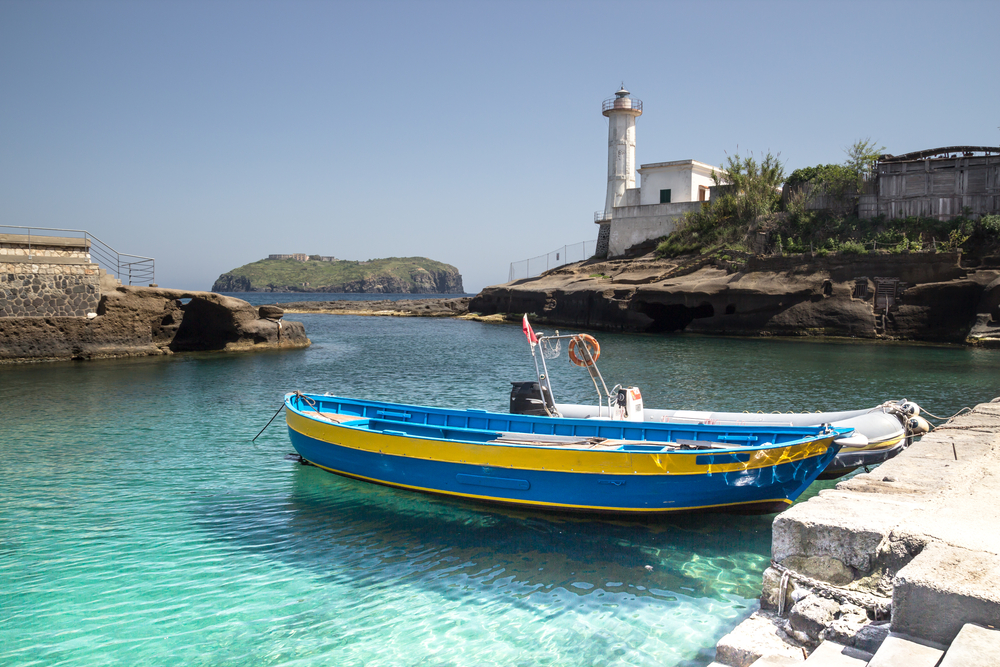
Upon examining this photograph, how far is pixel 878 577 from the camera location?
4.51 metres

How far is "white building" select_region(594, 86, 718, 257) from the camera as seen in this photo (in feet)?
167

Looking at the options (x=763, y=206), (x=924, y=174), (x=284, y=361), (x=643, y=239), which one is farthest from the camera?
(x=643, y=239)

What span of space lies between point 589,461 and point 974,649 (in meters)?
5.30

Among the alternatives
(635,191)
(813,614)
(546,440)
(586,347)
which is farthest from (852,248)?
(813,614)

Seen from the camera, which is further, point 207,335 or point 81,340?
point 207,335

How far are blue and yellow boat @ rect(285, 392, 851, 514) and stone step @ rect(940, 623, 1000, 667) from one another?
4.71 m

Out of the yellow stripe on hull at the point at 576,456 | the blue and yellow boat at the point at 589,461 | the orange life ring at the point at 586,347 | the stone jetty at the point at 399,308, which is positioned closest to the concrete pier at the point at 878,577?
the yellow stripe on hull at the point at 576,456

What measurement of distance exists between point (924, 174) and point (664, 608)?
38.3 metres

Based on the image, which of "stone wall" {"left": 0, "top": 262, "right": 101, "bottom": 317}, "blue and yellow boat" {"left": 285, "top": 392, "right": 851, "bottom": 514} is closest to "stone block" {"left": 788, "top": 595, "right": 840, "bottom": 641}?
"blue and yellow boat" {"left": 285, "top": 392, "right": 851, "bottom": 514}

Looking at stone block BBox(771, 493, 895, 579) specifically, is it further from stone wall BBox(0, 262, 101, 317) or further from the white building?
the white building

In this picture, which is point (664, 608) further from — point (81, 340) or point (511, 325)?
point (511, 325)

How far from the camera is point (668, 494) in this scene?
832cm

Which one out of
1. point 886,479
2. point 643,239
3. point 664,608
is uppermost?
point 643,239

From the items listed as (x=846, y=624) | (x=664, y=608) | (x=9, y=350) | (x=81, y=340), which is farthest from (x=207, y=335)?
(x=846, y=624)
